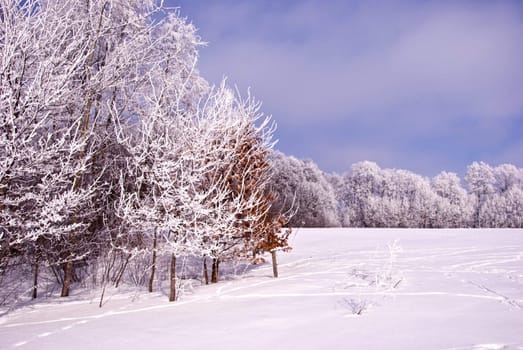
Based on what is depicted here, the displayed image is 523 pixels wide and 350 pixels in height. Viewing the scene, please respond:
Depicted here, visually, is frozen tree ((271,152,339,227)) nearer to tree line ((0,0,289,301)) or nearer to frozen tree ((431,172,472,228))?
frozen tree ((431,172,472,228))

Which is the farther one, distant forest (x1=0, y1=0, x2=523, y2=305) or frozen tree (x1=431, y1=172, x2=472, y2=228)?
frozen tree (x1=431, y1=172, x2=472, y2=228)

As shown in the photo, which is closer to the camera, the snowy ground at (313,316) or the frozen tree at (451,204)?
the snowy ground at (313,316)

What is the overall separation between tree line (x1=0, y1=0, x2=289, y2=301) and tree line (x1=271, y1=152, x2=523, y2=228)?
30526 mm

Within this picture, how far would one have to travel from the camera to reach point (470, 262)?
12672 mm

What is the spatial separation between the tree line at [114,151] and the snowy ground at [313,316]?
1223 millimetres

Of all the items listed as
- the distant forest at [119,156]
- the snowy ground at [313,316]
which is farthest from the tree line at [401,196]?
the snowy ground at [313,316]

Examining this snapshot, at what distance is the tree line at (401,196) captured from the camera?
148ft

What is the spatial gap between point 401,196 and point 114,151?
47797mm

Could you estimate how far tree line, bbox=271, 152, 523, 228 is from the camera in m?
45.0

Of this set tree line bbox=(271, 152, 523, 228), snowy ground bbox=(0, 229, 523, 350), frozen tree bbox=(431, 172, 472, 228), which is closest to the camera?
snowy ground bbox=(0, 229, 523, 350)

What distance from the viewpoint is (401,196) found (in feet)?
178

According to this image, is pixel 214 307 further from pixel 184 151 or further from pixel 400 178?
pixel 400 178

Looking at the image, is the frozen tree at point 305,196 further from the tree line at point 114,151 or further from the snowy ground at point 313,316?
the snowy ground at point 313,316

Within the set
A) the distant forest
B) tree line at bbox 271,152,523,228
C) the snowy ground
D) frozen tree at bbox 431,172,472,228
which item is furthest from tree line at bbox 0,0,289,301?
frozen tree at bbox 431,172,472,228
